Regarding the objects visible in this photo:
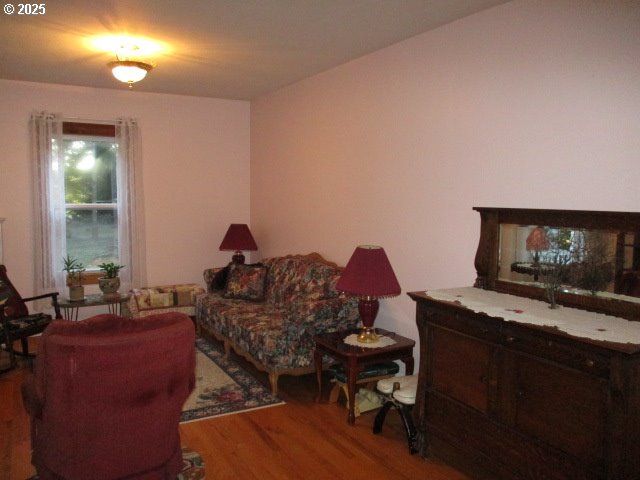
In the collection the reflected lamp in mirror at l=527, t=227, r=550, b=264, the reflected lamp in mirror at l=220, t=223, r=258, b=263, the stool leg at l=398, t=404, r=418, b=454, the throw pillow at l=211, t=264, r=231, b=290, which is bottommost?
the stool leg at l=398, t=404, r=418, b=454

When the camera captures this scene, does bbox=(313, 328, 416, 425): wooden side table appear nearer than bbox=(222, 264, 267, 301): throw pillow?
Yes

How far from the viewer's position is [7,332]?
4.30m

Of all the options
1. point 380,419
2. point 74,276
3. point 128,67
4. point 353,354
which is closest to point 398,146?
point 353,354

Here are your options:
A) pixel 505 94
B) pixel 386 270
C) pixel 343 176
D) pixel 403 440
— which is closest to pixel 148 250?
pixel 343 176

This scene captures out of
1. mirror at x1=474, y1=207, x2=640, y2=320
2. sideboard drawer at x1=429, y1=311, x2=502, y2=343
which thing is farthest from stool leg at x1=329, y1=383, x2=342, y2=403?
mirror at x1=474, y1=207, x2=640, y2=320

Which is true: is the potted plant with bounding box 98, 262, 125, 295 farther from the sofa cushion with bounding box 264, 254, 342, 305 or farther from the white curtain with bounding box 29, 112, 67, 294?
the sofa cushion with bounding box 264, 254, 342, 305

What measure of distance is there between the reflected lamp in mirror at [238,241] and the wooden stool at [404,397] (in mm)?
3156

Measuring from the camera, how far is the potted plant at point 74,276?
5348 millimetres

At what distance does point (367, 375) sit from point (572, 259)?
163 centimetres

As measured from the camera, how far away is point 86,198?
594 cm

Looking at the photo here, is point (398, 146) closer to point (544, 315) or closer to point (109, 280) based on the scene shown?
point (544, 315)

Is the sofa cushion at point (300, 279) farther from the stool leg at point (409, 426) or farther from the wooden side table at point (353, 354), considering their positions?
the stool leg at point (409, 426)

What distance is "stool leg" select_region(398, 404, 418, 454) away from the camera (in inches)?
123

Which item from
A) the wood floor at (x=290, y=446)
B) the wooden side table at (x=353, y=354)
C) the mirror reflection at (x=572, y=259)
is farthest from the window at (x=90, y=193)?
the mirror reflection at (x=572, y=259)
